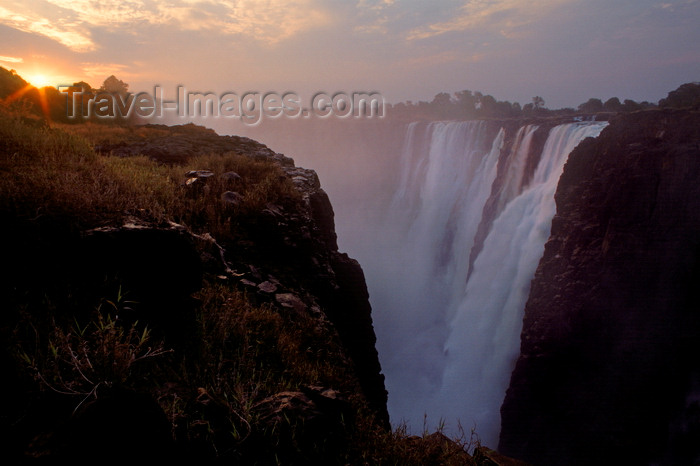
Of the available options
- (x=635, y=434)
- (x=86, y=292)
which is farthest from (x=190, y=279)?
(x=635, y=434)

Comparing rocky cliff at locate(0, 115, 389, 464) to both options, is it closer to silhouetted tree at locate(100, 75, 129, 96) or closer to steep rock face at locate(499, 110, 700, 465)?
steep rock face at locate(499, 110, 700, 465)

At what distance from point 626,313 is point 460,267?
29.1m

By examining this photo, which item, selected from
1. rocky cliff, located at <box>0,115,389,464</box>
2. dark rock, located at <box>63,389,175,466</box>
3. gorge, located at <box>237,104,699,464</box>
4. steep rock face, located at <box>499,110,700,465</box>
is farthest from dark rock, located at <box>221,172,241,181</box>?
steep rock face, located at <box>499,110,700,465</box>

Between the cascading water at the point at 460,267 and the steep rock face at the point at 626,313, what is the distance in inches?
239

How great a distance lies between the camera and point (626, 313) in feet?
53.6

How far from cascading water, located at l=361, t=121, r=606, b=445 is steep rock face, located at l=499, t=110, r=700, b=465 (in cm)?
606

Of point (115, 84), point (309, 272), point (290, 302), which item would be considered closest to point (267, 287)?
point (290, 302)

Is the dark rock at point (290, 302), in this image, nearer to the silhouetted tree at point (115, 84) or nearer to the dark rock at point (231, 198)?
the dark rock at point (231, 198)

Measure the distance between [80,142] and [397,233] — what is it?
62348 millimetres

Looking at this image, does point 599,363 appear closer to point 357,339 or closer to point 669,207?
point 669,207

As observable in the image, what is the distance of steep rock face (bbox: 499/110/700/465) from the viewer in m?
15.2

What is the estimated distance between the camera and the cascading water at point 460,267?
87.3 feet

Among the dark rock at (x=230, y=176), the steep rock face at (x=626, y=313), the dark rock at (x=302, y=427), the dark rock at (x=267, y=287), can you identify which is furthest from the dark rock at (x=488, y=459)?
the steep rock face at (x=626, y=313)

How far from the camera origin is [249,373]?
7.97ft
